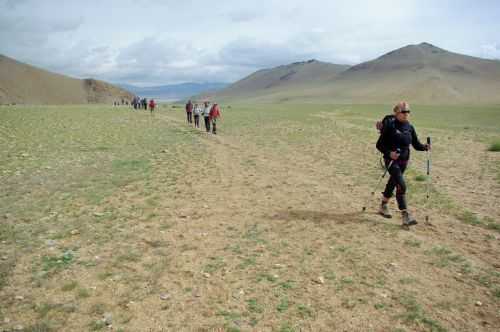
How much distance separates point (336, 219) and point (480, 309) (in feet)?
11.9

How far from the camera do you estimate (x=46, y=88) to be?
16988 cm

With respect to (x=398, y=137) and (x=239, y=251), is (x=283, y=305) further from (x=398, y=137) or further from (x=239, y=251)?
(x=398, y=137)

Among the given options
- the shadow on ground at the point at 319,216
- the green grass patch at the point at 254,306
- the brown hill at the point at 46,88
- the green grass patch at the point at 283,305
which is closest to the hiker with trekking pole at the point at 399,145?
the shadow on ground at the point at 319,216

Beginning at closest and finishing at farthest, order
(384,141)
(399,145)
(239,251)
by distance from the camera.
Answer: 1. (239,251)
2. (399,145)
3. (384,141)

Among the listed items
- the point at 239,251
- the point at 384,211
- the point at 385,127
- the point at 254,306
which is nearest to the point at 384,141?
the point at 385,127

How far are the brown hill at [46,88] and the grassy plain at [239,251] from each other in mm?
156403

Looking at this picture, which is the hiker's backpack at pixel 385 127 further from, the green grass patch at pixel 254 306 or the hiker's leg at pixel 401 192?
the green grass patch at pixel 254 306

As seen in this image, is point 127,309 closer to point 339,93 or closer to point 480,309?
point 480,309

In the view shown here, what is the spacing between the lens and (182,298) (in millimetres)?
5430

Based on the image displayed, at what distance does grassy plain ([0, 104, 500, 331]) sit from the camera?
5043 millimetres

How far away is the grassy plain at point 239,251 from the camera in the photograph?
16.5 ft

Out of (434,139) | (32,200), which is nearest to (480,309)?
(32,200)

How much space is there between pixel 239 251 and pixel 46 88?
187 m

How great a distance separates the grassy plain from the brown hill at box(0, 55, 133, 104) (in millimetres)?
156403
